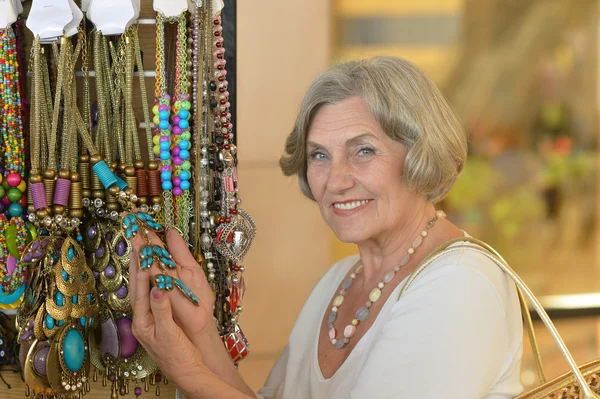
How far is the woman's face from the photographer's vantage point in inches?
55.4

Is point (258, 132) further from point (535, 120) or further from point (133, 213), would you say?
point (535, 120)

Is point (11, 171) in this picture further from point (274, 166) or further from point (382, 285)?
point (274, 166)

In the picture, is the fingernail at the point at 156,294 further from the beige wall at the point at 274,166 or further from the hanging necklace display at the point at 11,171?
the beige wall at the point at 274,166

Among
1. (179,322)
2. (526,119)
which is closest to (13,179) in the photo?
(179,322)

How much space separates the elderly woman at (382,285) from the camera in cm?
125

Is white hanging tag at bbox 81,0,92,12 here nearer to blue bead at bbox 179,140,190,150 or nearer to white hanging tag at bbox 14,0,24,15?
white hanging tag at bbox 14,0,24,15

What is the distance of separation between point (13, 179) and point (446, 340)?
0.86m

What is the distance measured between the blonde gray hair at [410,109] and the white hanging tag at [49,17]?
1.64ft

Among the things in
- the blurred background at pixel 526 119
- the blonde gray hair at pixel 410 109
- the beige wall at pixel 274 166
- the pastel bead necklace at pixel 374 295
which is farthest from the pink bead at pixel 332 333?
the blurred background at pixel 526 119

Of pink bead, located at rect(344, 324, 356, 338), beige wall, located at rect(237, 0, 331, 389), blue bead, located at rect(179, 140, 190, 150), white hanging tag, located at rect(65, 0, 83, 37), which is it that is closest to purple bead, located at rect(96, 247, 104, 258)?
blue bead, located at rect(179, 140, 190, 150)

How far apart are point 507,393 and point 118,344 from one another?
0.74 metres

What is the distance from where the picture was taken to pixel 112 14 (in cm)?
135

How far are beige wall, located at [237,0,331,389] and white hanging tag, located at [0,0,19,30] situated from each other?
3.95 ft

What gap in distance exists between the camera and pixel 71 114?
4.54 ft
